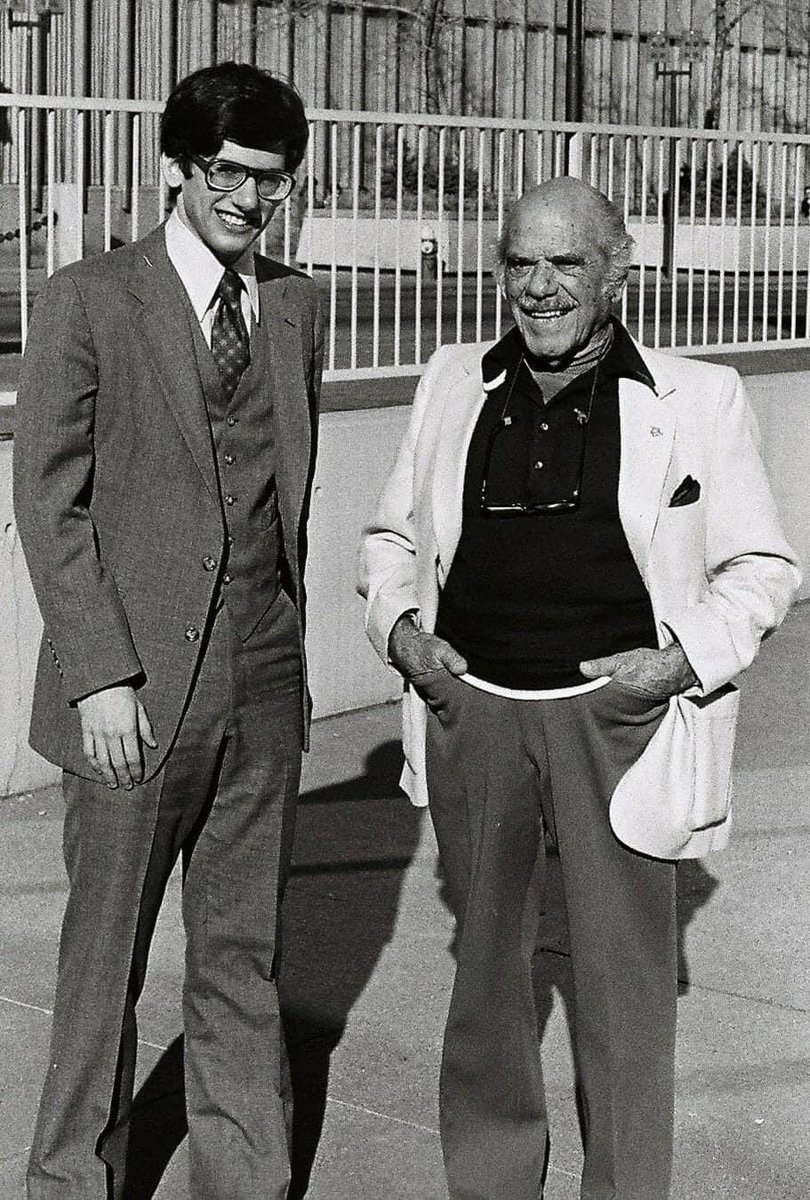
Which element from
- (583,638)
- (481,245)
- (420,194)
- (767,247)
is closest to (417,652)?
(583,638)

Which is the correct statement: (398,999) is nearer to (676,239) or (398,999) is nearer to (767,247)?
(676,239)

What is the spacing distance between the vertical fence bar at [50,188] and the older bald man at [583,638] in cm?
325

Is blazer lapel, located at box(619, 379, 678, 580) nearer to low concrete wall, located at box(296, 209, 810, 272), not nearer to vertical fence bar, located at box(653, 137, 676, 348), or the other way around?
low concrete wall, located at box(296, 209, 810, 272)

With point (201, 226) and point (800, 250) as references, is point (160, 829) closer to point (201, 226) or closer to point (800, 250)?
point (201, 226)

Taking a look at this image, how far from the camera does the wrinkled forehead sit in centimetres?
346

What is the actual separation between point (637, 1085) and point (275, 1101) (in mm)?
644

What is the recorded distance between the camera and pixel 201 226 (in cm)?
346

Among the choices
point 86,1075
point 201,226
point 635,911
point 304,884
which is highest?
point 201,226

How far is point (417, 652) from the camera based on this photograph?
12.1ft

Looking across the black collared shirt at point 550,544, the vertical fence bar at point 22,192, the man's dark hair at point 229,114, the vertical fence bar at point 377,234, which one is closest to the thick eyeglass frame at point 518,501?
the black collared shirt at point 550,544

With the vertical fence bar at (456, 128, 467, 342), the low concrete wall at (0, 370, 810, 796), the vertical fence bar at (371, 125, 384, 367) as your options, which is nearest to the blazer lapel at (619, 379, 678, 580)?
the low concrete wall at (0, 370, 810, 796)

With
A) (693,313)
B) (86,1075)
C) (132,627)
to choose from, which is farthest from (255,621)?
(693,313)

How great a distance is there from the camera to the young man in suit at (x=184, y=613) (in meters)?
3.39

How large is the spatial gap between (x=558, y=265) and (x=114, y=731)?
1.05 m
